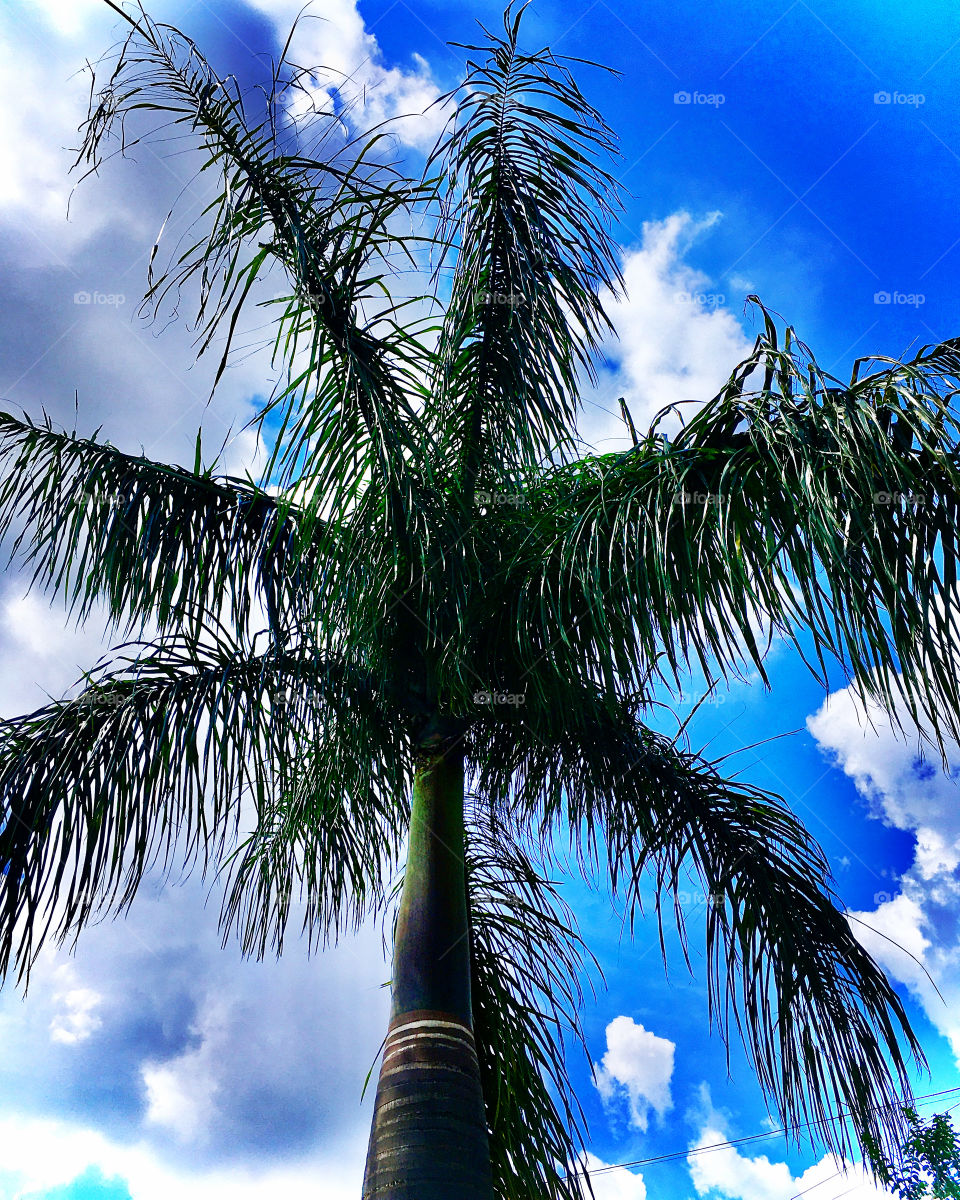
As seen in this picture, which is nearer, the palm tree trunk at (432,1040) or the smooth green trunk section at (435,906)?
the palm tree trunk at (432,1040)

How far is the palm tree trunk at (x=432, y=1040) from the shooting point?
3.26 meters

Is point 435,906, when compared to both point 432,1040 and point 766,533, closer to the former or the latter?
point 432,1040

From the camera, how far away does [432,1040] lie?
3.59 metres

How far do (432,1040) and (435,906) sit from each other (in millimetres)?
529

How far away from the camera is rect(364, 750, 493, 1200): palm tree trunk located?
3264mm

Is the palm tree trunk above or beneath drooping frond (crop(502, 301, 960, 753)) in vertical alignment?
beneath

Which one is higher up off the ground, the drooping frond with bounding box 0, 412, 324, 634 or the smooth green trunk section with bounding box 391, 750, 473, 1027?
the drooping frond with bounding box 0, 412, 324, 634

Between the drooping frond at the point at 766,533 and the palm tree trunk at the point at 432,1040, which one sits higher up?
the drooping frond at the point at 766,533

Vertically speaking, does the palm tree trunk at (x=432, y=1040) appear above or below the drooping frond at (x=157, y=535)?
below

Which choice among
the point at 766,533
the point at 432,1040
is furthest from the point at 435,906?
the point at 766,533

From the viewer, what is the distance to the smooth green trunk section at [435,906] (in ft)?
12.4

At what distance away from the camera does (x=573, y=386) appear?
15.2ft

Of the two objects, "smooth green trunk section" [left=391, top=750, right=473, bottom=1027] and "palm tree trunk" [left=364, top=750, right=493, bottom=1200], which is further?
"smooth green trunk section" [left=391, top=750, right=473, bottom=1027]

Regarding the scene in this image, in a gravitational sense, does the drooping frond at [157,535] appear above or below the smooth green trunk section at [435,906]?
above
